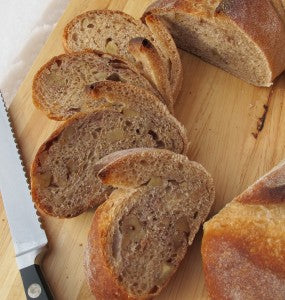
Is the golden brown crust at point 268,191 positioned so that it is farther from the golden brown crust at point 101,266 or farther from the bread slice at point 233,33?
the bread slice at point 233,33

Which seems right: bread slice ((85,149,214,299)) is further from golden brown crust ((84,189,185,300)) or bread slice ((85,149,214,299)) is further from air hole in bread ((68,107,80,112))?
air hole in bread ((68,107,80,112))

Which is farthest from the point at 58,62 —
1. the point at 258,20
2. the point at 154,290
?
the point at 154,290

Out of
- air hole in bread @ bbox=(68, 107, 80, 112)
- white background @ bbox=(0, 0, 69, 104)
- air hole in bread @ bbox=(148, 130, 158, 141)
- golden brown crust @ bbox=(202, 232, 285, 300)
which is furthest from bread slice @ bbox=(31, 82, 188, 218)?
white background @ bbox=(0, 0, 69, 104)

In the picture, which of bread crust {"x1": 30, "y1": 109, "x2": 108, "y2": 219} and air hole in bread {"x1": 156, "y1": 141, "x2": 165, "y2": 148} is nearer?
bread crust {"x1": 30, "y1": 109, "x2": 108, "y2": 219}

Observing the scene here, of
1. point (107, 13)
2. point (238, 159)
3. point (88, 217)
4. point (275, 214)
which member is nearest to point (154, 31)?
point (107, 13)

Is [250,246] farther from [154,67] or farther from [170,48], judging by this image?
[170,48]

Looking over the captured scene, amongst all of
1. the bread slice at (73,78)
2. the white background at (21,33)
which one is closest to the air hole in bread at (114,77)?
the bread slice at (73,78)

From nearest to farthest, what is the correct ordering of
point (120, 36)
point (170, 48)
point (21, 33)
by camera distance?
point (170, 48) → point (120, 36) → point (21, 33)
